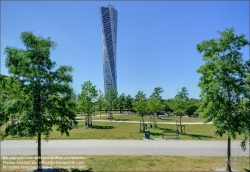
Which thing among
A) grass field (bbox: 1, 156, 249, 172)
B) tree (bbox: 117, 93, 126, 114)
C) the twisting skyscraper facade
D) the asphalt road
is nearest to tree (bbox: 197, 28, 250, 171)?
grass field (bbox: 1, 156, 249, 172)

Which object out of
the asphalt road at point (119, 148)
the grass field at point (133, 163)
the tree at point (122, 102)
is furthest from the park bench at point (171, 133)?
the tree at point (122, 102)

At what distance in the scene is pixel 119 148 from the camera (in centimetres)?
1650

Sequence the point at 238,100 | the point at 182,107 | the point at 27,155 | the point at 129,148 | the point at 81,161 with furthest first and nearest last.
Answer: the point at 182,107
the point at 129,148
the point at 27,155
the point at 81,161
the point at 238,100

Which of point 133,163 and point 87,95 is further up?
point 87,95

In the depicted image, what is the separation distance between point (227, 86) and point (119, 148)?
9.13m

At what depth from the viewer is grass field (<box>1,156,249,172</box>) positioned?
11844mm

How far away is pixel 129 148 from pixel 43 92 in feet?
28.2

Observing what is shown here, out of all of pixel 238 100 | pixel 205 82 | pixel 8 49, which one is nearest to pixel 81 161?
pixel 8 49

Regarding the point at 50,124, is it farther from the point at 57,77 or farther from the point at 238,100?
the point at 238,100

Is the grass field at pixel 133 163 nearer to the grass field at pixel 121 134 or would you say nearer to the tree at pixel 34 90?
the tree at pixel 34 90

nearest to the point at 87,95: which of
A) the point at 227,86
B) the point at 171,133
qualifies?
the point at 171,133

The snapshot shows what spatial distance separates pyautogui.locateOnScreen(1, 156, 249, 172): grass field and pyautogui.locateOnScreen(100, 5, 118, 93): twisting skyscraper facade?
134m

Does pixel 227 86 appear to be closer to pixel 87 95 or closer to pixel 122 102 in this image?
pixel 87 95

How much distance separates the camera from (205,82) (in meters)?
11.2
